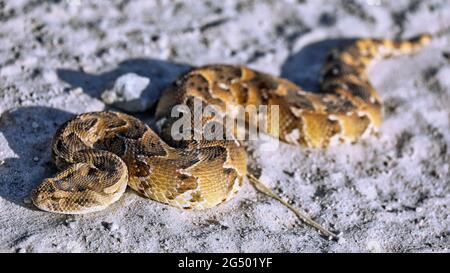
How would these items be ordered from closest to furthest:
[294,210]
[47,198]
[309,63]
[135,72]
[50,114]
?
[47,198]
[294,210]
[50,114]
[135,72]
[309,63]

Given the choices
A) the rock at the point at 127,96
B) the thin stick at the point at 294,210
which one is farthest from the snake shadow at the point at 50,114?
the thin stick at the point at 294,210

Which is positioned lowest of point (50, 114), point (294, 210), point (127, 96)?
point (294, 210)

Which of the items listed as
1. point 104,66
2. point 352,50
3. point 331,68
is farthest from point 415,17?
point 104,66

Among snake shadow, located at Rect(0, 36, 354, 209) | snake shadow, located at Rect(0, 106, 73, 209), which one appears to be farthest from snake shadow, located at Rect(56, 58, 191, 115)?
snake shadow, located at Rect(0, 106, 73, 209)

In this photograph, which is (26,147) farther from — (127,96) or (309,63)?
(309,63)

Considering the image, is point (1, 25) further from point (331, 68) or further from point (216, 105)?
point (331, 68)

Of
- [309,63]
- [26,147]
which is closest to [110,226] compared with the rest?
[26,147]
